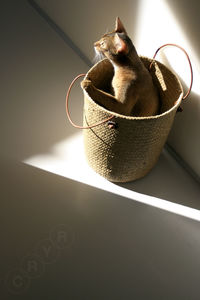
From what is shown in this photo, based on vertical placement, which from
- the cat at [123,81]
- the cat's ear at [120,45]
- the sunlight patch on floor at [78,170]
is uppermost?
the cat's ear at [120,45]

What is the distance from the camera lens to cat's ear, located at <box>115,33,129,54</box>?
3.30 feet

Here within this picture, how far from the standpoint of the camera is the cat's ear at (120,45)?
39.6 inches

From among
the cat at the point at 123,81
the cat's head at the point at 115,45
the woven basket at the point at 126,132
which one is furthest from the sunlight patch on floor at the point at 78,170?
the cat's head at the point at 115,45

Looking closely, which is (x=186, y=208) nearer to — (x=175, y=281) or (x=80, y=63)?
(x=175, y=281)

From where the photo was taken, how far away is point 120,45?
3.33ft

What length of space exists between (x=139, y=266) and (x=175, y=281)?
0.11m

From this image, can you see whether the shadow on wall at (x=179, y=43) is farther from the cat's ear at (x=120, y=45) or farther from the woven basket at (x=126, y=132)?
the cat's ear at (x=120, y=45)

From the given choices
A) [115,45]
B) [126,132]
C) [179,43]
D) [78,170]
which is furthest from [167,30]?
[78,170]

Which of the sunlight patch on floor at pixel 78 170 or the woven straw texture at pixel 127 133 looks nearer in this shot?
the woven straw texture at pixel 127 133

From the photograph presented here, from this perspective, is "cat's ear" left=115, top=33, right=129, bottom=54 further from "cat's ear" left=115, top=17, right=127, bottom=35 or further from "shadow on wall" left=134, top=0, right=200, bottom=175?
"shadow on wall" left=134, top=0, right=200, bottom=175

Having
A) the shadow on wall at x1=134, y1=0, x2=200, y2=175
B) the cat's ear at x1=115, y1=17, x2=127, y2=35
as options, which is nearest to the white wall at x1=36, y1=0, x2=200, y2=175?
the shadow on wall at x1=134, y1=0, x2=200, y2=175

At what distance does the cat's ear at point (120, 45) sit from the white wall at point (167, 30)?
0.64 ft

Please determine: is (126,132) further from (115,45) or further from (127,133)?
(115,45)

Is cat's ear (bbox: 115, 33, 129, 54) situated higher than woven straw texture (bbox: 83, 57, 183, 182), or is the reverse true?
cat's ear (bbox: 115, 33, 129, 54)
